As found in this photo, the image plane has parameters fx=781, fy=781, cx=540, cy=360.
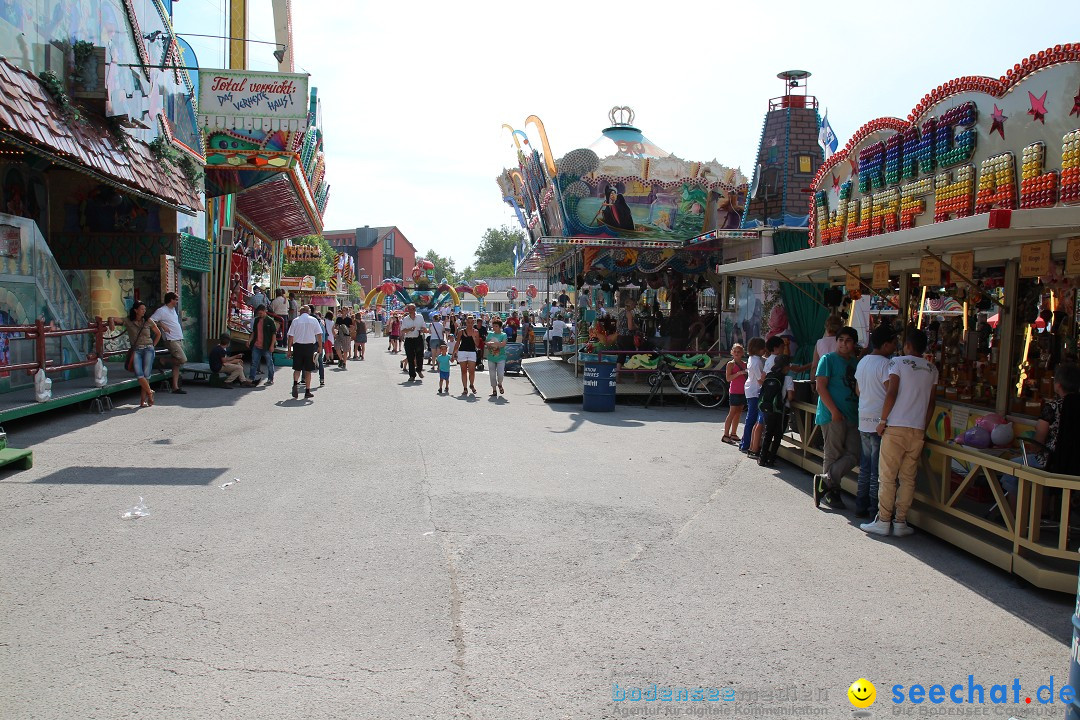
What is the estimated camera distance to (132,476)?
7891 mm

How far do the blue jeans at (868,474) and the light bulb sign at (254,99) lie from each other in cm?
1250

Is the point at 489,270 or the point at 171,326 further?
the point at 489,270

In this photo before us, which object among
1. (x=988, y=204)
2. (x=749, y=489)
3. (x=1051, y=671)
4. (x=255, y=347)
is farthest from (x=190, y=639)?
(x=255, y=347)

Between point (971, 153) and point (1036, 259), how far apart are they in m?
A: 2.28

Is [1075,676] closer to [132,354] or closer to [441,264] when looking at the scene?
[132,354]

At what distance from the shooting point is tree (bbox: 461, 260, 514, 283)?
12289cm

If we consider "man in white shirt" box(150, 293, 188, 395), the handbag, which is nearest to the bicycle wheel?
"man in white shirt" box(150, 293, 188, 395)

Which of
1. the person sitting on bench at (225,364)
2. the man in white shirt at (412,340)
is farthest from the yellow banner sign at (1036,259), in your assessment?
the man in white shirt at (412,340)

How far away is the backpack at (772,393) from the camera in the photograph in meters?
9.20

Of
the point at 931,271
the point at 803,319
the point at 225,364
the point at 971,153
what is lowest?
the point at 225,364

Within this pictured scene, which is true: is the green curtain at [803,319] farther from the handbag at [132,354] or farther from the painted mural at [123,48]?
the painted mural at [123,48]

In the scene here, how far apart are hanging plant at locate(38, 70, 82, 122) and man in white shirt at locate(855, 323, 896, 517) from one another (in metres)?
11.6

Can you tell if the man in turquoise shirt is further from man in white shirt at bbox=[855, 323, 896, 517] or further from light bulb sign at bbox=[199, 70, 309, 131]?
light bulb sign at bbox=[199, 70, 309, 131]

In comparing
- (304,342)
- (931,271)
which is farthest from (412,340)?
(931,271)
